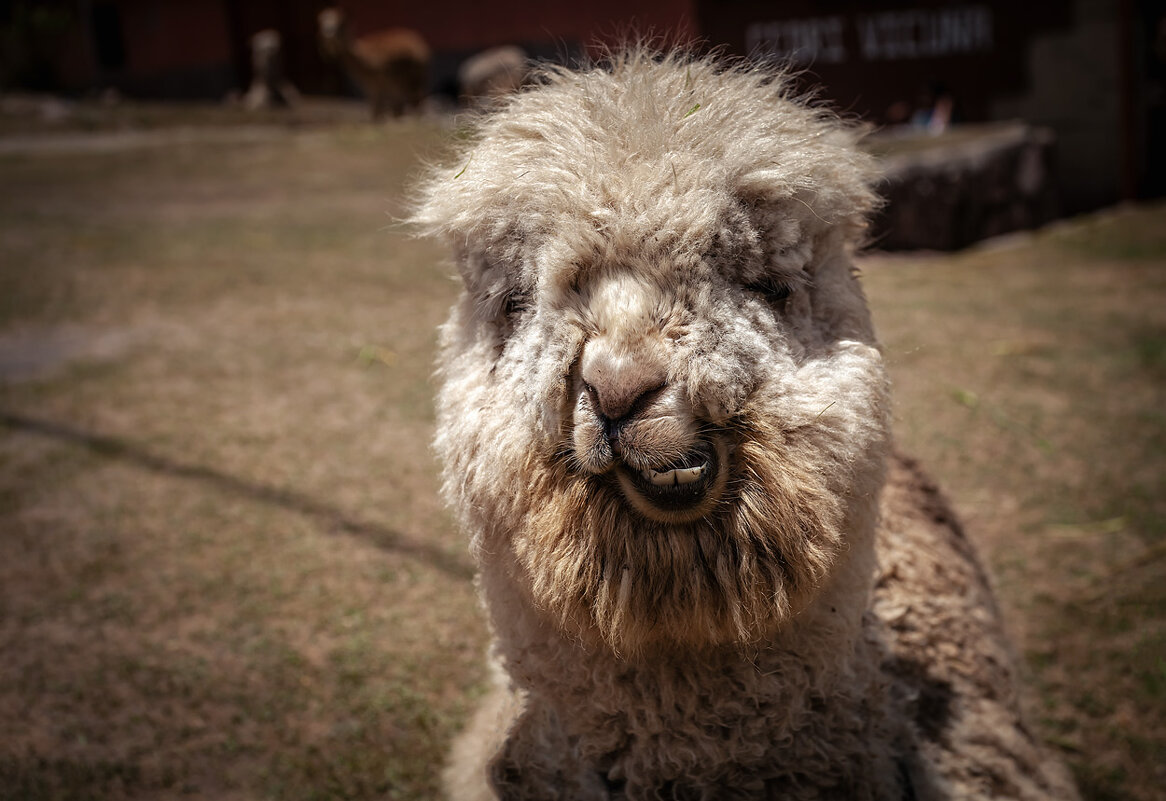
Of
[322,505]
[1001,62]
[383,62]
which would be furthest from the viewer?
[383,62]

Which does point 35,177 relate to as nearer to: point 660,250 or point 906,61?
point 906,61

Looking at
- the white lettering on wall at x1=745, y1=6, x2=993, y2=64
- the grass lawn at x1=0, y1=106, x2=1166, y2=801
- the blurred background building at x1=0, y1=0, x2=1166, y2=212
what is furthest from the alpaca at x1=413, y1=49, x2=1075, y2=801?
the white lettering on wall at x1=745, y1=6, x2=993, y2=64

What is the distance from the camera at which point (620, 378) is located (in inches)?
49.1

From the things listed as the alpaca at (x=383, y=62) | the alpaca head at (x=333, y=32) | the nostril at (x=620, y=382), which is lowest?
the nostril at (x=620, y=382)

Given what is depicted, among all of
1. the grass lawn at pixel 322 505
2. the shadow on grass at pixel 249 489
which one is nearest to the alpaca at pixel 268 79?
the grass lawn at pixel 322 505

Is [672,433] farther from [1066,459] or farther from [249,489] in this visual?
[1066,459]

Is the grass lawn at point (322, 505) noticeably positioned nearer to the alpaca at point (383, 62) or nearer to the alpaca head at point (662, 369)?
the alpaca head at point (662, 369)

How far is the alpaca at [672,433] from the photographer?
4.26 feet

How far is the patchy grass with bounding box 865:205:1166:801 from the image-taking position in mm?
2830

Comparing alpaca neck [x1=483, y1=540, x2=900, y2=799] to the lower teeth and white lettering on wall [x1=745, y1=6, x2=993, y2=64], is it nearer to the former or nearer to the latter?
the lower teeth

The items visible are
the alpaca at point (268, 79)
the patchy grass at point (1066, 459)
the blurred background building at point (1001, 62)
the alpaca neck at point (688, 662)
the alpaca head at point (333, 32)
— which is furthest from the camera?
the alpaca at point (268, 79)

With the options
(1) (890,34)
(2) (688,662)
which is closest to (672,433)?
(2) (688,662)

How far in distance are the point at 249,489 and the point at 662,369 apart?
309 cm

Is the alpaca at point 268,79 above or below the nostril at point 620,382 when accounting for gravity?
above
